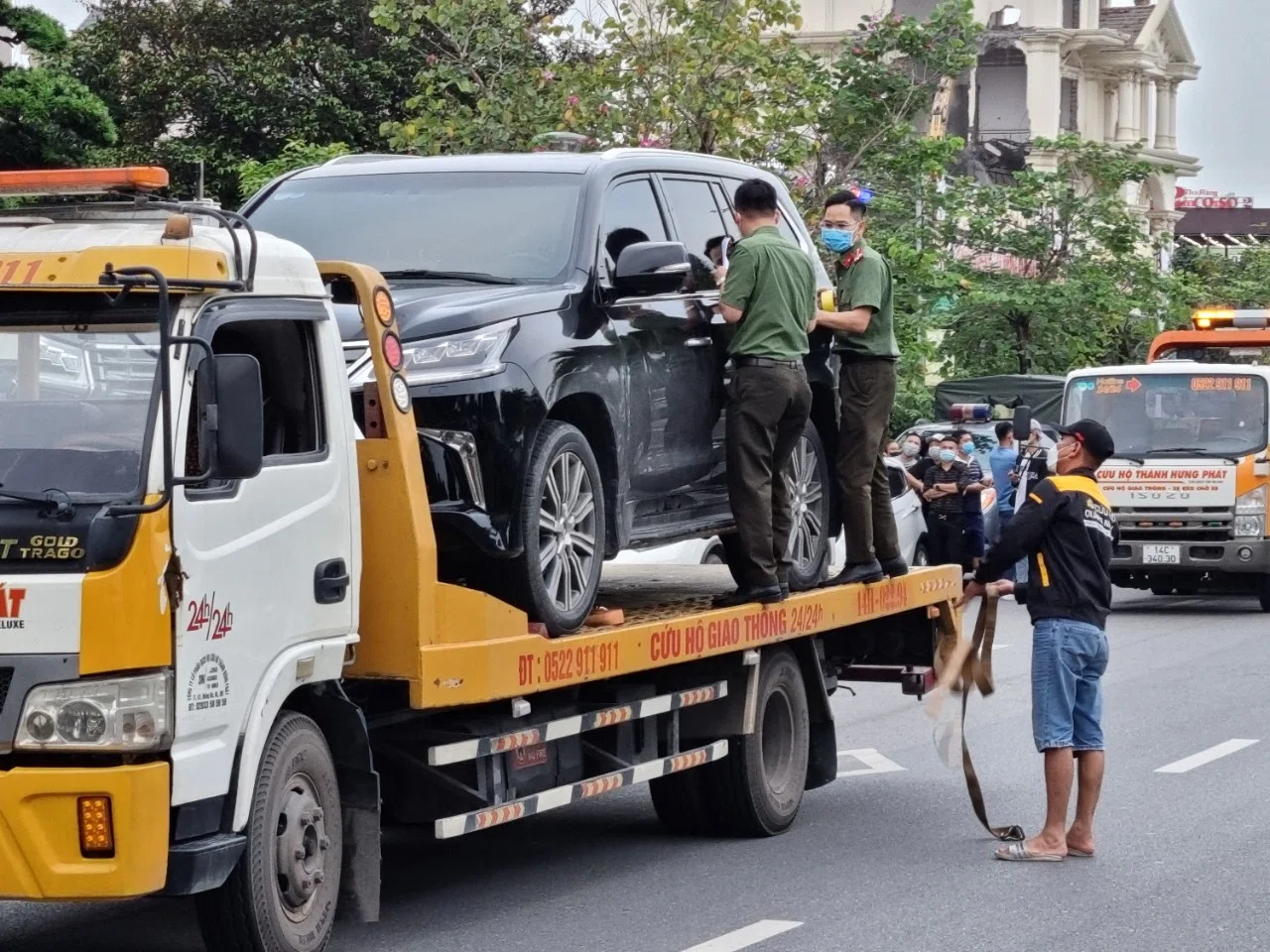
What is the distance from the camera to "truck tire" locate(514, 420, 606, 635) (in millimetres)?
7570

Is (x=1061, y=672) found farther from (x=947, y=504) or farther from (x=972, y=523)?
(x=947, y=504)

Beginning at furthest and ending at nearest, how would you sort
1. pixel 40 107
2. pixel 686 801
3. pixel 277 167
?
pixel 277 167 → pixel 40 107 → pixel 686 801

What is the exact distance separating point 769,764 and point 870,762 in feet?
7.72

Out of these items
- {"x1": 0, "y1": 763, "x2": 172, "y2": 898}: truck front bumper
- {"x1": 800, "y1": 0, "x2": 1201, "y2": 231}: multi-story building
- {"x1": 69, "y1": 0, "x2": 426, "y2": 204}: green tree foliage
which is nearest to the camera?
{"x1": 0, "y1": 763, "x2": 172, "y2": 898}: truck front bumper

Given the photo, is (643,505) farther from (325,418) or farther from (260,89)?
(260,89)

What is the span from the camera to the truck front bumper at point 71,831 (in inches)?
218

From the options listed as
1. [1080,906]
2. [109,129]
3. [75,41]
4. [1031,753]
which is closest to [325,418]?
[1080,906]

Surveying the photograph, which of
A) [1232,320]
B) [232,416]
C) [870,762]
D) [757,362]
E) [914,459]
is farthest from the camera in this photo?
[914,459]

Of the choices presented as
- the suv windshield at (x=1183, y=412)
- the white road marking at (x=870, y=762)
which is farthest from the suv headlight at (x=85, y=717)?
the suv windshield at (x=1183, y=412)

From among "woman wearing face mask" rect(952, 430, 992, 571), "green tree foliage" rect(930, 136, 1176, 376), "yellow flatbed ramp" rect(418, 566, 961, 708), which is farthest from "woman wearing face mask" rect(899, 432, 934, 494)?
"green tree foliage" rect(930, 136, 1176, 376)

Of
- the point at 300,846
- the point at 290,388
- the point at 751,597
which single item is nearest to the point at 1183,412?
the point at 751,597

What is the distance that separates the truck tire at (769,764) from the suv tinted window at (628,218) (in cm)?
202

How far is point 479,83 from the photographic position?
2153cm

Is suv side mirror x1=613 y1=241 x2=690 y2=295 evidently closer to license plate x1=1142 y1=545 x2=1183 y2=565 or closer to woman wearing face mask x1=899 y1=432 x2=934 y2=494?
woman wearing face mask x1=899 y1=432 x2=934 y2=494
